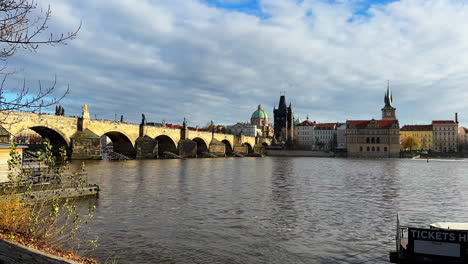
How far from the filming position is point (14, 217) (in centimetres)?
937

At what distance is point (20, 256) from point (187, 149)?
273 ft

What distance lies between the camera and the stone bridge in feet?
171

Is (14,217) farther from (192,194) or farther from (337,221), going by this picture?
(192,194)

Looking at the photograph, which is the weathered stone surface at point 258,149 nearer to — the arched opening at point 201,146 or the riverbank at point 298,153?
the riverbank at point 298,153

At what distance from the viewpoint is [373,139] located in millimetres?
130500

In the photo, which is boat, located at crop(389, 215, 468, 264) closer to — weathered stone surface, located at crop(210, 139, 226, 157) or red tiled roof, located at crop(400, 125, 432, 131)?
weathered stone surface, located at crop(210, 139, 226, 157)

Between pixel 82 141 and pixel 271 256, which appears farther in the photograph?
pixel 82 141

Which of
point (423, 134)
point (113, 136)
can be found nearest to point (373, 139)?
point (423, 134)

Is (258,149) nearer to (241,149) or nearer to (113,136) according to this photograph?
(241,149)

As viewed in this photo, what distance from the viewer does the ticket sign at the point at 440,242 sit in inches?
388

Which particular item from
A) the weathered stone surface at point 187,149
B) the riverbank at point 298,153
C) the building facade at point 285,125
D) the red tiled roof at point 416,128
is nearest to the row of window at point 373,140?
the riverbank at point 298,153

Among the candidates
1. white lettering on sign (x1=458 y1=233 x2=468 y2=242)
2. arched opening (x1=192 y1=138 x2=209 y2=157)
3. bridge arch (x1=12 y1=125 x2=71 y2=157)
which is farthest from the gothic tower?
white lettering on sign (x1=458 y1=233 x2=468 y2=242)

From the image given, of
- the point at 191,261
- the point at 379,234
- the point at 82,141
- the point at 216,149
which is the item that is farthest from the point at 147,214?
the point at 216,149

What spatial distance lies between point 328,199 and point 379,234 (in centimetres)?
942
